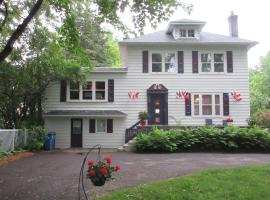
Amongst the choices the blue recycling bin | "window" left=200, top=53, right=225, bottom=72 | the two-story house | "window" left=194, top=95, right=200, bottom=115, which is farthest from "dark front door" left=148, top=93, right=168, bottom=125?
the blue recycling bin

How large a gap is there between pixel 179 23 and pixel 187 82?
154 inches

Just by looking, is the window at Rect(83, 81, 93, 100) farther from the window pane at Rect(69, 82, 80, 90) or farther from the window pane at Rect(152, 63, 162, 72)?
the window pane at Rect(152, 63, 162, 72)

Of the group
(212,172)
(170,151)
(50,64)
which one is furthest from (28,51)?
(212,172)

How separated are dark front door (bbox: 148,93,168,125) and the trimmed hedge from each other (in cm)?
411

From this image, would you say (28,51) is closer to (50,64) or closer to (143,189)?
(50,64)

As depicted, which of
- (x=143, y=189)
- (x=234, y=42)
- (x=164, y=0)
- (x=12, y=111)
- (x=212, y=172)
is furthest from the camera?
(x=234, y=42)

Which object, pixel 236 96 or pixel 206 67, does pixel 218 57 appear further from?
pixel 236 96

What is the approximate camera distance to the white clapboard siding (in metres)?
18.7

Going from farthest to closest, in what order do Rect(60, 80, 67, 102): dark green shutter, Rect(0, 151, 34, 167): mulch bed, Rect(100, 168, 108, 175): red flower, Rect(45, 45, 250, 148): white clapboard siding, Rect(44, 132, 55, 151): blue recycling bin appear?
1. Rect(60, 80, 67, 102): dark green shutter
2. Rect(45, 45, 250, 148): white clapboard siding
3. Rect(44, 132, 55, 151): blue recycling bin
4. Rect(0, 151, 34, 167): mulch bed
5. Rect(100, 168, 108, 175): red flower

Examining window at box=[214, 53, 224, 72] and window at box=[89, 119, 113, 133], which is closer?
window at box=[89, 119, 113, 133]

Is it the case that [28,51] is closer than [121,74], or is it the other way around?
[28,51]

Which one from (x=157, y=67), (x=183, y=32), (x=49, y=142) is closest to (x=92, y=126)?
(x=49, y=142)

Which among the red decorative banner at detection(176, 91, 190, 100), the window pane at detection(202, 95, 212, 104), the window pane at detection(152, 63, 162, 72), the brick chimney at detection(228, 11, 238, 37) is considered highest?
the brick chimney at detection(228, 11, 238, 37)

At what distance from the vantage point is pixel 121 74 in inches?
750
